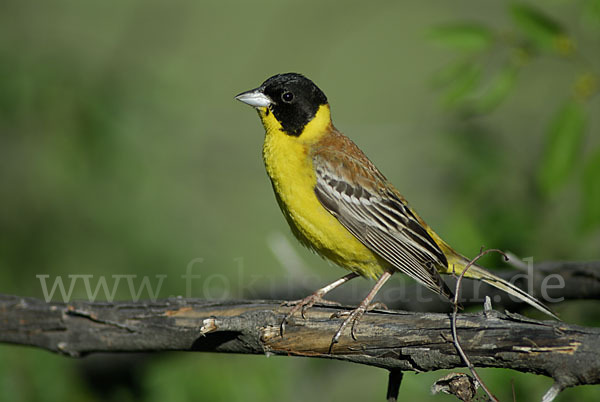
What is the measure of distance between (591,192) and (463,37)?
4.21 ft

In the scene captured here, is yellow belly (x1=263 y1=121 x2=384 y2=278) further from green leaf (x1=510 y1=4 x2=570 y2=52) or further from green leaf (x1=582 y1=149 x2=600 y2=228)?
green leaf (x1=510 y1=4 x2=570 y2=52)

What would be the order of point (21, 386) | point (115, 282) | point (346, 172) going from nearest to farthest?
point (346, 172)
point (21, 386)
point (115, 282)

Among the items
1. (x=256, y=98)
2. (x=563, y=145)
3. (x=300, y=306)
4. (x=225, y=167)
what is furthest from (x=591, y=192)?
(x=225, y=167)

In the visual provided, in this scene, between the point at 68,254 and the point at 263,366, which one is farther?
the point at 68,254

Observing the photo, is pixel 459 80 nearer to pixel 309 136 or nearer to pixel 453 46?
pixel 453 46

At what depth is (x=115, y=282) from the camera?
704 centimetres

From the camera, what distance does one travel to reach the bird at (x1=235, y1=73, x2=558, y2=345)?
13.6 ft

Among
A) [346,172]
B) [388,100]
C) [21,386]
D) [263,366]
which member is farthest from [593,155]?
[388,100]

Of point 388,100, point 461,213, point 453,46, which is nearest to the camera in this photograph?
point 453,46

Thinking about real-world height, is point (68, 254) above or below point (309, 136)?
below

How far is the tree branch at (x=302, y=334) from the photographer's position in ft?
9.03

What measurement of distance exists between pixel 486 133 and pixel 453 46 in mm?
1442

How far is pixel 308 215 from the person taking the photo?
4.15 m

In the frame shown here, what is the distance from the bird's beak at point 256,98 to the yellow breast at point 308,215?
1.16 feet
